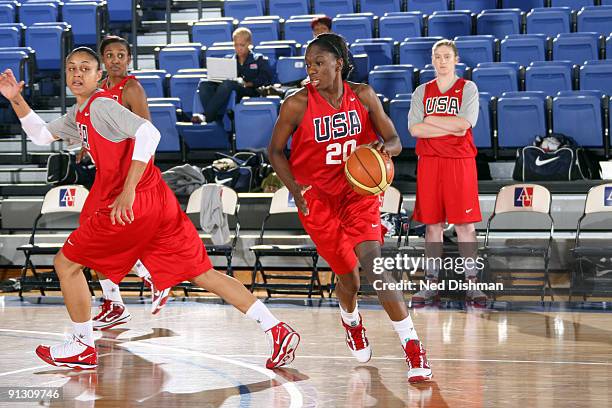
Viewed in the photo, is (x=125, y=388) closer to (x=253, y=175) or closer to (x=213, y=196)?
(x=213, y=196)

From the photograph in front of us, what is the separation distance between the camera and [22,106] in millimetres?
5496

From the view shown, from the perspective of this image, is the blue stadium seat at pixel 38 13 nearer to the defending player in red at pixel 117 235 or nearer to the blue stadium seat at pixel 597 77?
the blue stadium seat at pixel 597 77

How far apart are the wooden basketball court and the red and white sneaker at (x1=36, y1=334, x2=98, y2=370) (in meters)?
0.06

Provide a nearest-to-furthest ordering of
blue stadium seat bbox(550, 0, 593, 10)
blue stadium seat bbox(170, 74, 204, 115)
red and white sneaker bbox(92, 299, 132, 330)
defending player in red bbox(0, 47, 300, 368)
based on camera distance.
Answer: defending player in red bbox(0, 47, 300, 368) → red and white sneaker bbox(92, 299, 132, 330) → blue stadium seat bbox(170, 74, 204, 115) → blue stadium seat bbox(550, 0, 593, 10)

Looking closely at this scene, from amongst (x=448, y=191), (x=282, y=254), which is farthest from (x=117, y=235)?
(x=282, y=254)

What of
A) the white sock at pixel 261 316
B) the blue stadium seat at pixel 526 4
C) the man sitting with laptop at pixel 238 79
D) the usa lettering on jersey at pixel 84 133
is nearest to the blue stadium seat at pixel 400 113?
the man sitting with laptop at pixel 238 79

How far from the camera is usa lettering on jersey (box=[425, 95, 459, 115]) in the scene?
7.60 m

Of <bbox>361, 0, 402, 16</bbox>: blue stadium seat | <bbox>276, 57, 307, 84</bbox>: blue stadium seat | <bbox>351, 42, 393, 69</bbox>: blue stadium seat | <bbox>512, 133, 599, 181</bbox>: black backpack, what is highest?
<bbox>361, 0, 402, 16</bbox>: blue stadium seat

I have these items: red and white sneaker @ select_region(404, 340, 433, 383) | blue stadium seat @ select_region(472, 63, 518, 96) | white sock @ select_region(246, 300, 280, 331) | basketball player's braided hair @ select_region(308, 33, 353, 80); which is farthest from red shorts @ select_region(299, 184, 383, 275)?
blue stadium seat @ select_region(472, 63, 518, 96)

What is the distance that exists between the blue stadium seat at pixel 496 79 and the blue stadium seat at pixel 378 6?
9.62 ft

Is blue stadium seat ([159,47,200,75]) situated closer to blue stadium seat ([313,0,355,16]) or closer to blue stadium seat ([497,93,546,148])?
blue stadium seat ([313,0,355,16])

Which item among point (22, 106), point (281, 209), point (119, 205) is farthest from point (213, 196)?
point (119, 205)

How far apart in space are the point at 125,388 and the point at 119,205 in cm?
87

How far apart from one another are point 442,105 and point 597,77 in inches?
121
